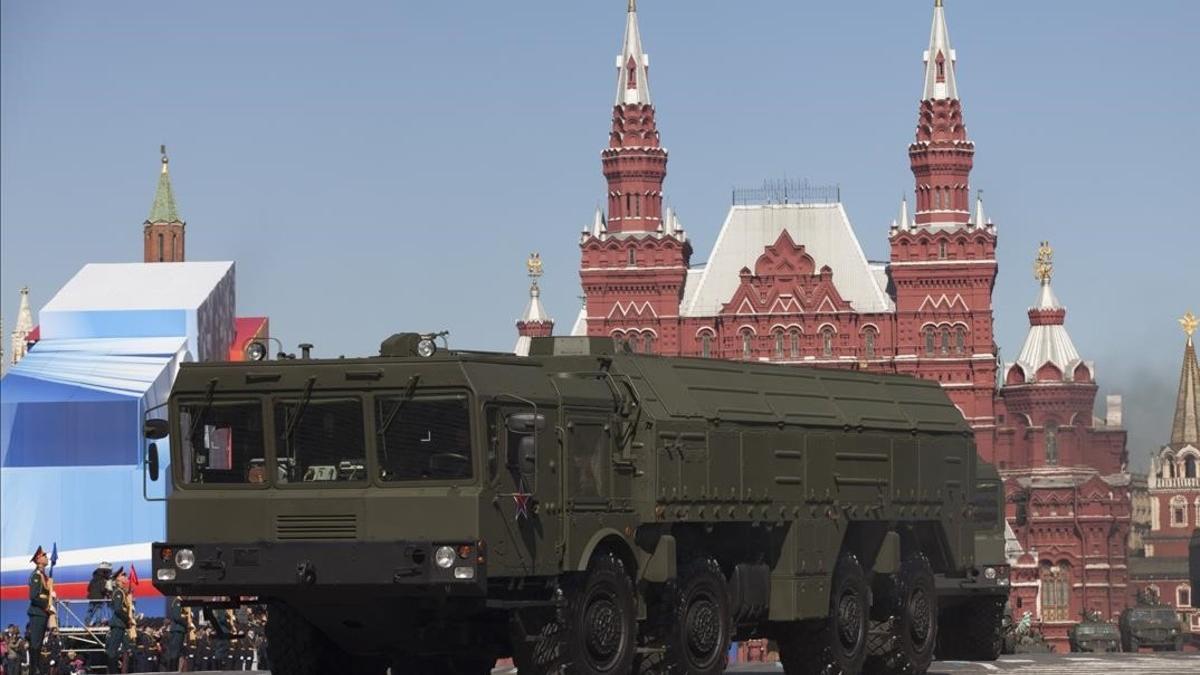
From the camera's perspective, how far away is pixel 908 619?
23.2m

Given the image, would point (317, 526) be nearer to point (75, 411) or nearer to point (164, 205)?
point (75, 411)

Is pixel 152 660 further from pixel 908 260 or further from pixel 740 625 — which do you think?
pixel 908 260

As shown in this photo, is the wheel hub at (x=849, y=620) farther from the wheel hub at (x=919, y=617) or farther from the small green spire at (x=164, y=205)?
the small green spire at (x=164, y=205)

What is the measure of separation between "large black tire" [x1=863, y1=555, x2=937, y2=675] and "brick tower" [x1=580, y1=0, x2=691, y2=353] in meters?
108

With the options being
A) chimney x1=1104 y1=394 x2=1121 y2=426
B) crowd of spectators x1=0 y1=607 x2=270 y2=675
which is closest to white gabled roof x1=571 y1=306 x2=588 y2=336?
chimney x1=1104 y1=394 x2=1121 y2=426

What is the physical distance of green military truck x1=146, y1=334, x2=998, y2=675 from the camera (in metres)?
17.8

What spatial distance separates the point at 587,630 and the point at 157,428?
3.66m

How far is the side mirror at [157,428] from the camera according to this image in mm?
18688

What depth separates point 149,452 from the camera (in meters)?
18.6

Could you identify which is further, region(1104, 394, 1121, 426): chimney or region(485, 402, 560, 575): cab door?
region(1104, 394, 1121, 426): chimney

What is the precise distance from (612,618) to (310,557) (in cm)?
260

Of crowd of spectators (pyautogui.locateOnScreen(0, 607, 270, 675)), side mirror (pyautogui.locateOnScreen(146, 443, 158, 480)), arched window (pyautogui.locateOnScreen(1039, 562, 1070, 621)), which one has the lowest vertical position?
arched window (pyautogui.locateOnScreen(1039, 562, 1070, 621))

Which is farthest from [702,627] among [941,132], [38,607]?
[941,132]

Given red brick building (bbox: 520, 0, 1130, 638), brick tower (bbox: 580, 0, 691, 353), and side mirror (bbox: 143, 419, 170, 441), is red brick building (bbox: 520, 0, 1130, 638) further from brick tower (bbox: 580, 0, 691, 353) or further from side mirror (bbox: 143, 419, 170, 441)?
side mirror (bbox: 143, 419, 170, 441)
